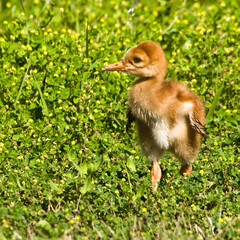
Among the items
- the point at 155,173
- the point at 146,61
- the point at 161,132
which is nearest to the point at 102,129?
the point at 155,173

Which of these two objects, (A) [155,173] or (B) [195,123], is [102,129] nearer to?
(A) [155,173]

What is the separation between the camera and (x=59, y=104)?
587cm

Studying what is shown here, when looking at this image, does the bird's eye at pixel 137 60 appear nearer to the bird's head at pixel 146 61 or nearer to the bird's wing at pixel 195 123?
the bird's head at pixel 146 61

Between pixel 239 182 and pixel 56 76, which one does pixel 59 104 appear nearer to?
pixel 56 76

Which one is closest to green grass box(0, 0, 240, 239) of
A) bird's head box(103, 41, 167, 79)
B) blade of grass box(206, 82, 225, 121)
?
blade of grass box(206, 82, 225, 121)

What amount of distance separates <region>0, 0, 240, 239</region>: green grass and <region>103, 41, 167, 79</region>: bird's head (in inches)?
31.0

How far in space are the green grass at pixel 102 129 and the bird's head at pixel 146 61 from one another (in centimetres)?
79

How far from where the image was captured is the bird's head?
4648 mm

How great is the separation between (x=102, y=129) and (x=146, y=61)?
51.4 inches

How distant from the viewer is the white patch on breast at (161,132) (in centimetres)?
467

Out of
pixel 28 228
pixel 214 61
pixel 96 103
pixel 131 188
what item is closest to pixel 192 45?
pixel 214 61

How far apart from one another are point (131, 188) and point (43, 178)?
69 cm

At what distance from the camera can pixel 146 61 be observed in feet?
15.3

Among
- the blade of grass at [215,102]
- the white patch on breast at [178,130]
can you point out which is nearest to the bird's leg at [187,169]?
the white patch on breast at [178,130]
